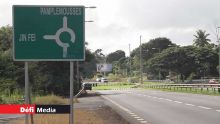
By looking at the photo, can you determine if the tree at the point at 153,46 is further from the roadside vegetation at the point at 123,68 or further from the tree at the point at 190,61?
the tree at the point at 190,61

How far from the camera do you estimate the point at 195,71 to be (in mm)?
113562

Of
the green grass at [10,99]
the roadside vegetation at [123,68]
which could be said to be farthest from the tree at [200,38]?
the green grass at [10,99]

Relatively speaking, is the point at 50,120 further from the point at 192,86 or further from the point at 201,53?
the point at 201,53

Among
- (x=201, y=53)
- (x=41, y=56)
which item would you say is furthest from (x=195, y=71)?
(x=41, y=56)

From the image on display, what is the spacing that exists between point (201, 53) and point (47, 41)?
106 metres

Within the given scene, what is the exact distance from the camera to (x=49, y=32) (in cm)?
1007

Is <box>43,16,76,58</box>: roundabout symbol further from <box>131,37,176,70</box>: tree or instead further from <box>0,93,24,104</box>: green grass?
<box>131,37,176,70</box>: tree

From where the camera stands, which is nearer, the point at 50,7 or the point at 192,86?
the point at 50,7

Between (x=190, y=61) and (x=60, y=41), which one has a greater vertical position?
(x=190, y=61)

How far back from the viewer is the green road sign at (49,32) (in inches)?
393

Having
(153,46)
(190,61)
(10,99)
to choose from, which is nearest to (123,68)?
(153,46)

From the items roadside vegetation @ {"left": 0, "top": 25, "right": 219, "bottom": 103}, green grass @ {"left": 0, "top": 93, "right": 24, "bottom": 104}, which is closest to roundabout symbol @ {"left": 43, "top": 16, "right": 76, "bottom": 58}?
roadside vegetation @ {"left": 0, "top": 25, "right": 219, "bottom": 103}

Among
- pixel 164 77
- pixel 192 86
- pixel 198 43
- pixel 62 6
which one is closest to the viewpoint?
pixel 62 6

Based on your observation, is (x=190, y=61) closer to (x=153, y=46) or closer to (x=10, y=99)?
(x=153, y=46)
